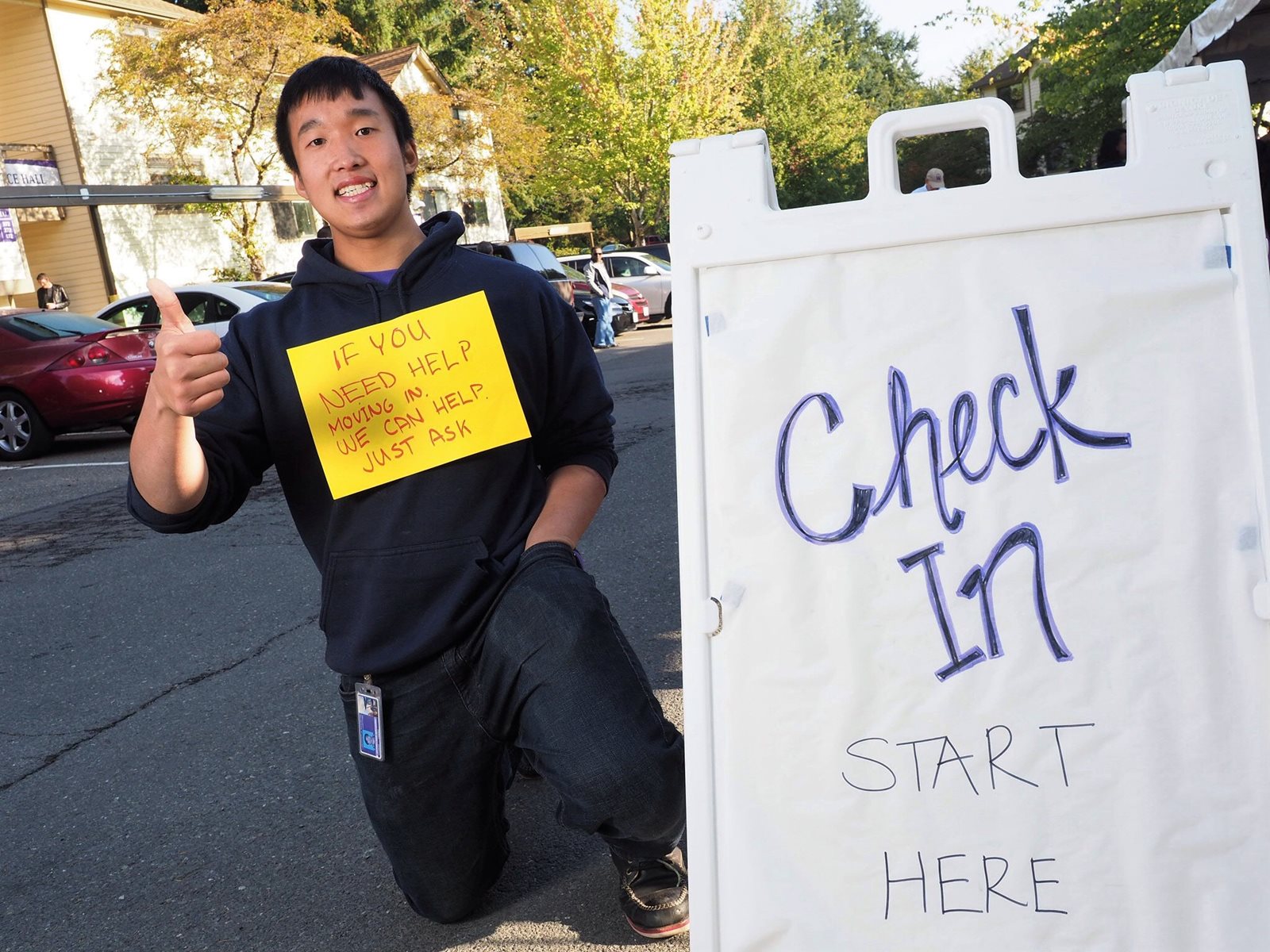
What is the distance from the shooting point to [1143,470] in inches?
70.6

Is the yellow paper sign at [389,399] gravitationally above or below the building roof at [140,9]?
below

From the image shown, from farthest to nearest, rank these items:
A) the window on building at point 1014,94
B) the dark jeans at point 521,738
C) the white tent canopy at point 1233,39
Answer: the window on building at point 1014,94 < the white tent canopy at point 1233,39 < the dark jeans at point 521,738

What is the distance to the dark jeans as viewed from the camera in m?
2.46

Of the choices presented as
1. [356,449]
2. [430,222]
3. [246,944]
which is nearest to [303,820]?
[246,944]

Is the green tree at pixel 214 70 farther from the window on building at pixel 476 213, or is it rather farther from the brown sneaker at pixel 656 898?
the brown sneaker at pixel 656 898

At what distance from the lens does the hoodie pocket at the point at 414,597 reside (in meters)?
2.57

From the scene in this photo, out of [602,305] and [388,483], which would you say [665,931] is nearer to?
A: [388,483]

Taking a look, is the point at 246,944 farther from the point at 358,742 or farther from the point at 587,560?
the point at 587,560

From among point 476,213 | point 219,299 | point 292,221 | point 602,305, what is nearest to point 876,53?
point 476,213

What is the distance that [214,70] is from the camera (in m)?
22.9

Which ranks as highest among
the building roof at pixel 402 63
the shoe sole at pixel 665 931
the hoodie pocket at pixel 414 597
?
the building roof at pixel 402 63

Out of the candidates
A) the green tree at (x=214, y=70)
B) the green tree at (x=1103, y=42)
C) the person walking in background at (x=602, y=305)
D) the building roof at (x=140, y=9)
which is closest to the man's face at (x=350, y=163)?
the green tree at (x=1103, y=42)

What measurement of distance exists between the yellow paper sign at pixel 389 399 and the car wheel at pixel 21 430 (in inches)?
411

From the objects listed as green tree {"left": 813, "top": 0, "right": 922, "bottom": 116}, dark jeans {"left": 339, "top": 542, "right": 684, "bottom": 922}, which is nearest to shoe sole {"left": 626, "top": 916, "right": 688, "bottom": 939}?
dark jeans {"left": 339, "top": 542, "right": 684, "bottom": 922}
